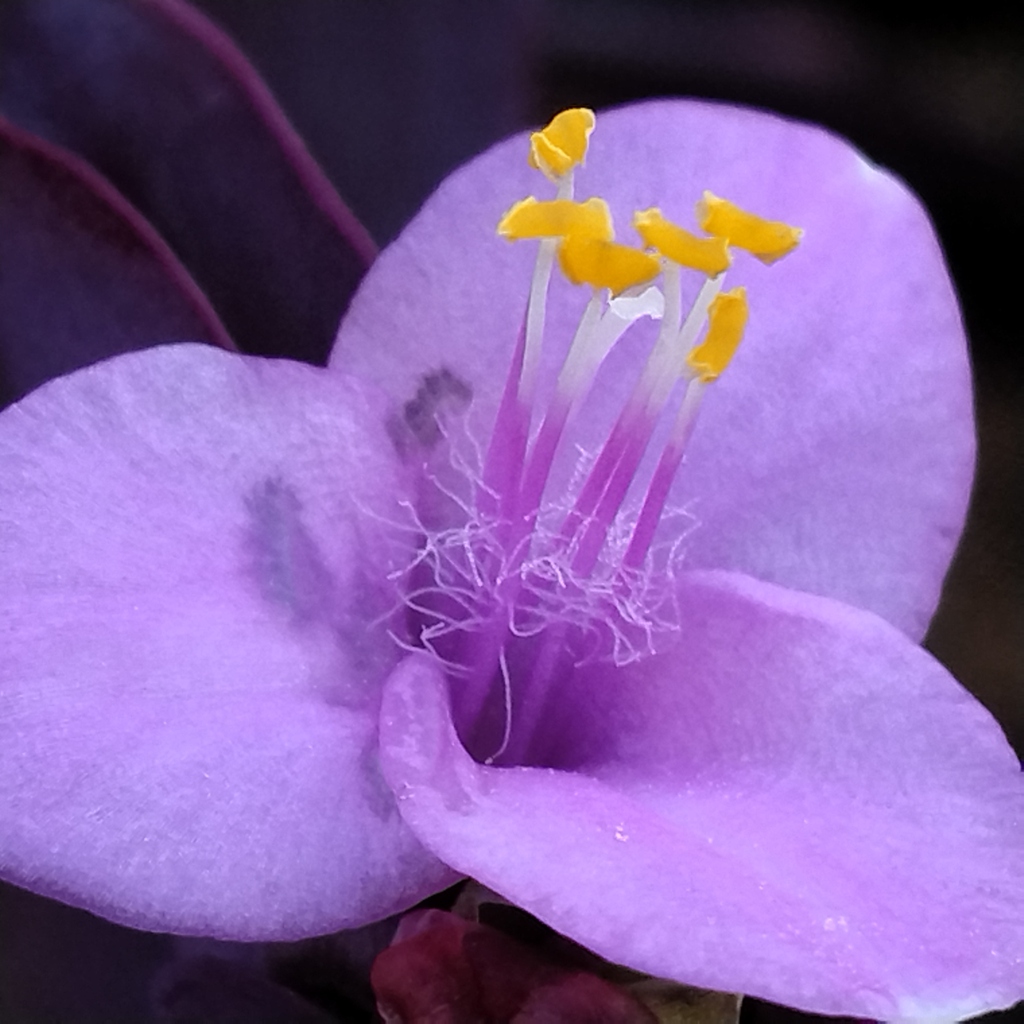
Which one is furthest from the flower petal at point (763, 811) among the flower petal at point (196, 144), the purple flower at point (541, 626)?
the flower petal at point (196, 144)

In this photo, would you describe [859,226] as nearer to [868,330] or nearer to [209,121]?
[868,330]

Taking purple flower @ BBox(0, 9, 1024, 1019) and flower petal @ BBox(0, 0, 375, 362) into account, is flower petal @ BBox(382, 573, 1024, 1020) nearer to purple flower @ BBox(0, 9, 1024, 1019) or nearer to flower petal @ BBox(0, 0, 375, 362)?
purple flower @ BBox(0, 9, 1024, 1019)

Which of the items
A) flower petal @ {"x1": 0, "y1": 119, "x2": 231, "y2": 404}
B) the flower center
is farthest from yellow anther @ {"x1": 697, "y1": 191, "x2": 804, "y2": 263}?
flower petal @ {"x1": 0, "y1": 119, "x2": 231, "y2": 404}

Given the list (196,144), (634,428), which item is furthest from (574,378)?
(196,144)

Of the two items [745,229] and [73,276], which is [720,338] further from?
[73,276]

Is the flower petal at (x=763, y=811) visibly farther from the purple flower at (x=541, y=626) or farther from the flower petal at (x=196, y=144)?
the flower petal at (x=196, y=144)

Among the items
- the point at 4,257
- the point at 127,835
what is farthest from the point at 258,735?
the point at 4,257

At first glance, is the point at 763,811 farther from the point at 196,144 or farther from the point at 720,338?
the point at 196,144
